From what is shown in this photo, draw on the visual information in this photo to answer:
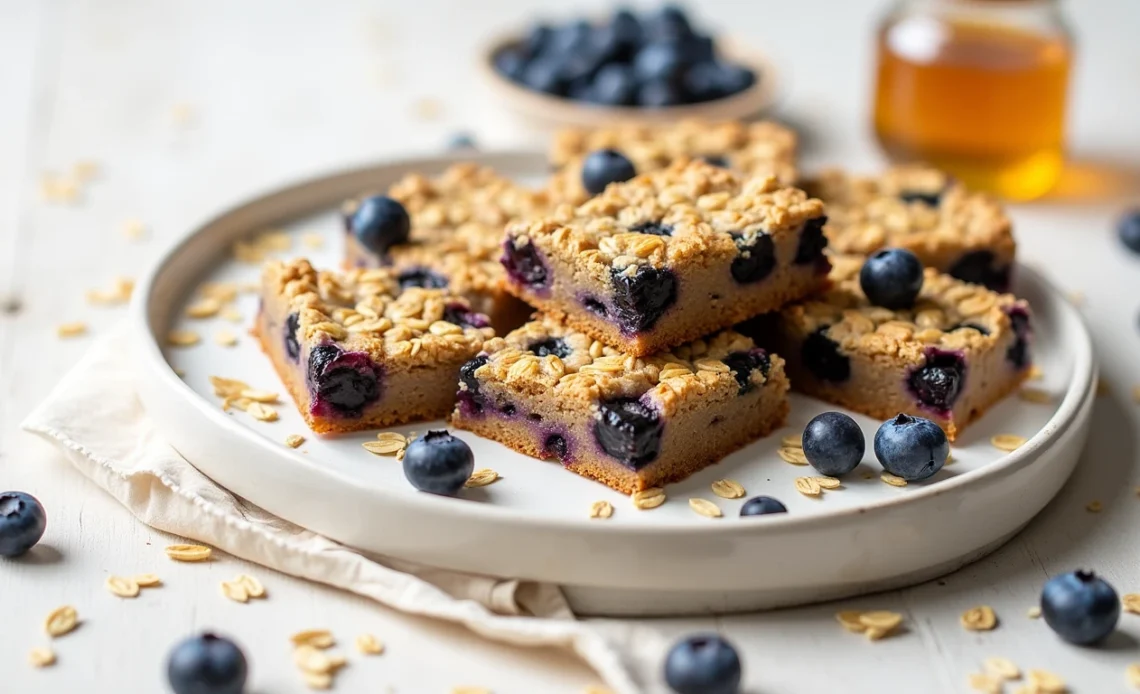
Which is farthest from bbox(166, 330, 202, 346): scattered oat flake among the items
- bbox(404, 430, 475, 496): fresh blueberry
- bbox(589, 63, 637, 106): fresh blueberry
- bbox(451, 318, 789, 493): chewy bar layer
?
bbox(589, 63, 637, 106): fresh blueberry

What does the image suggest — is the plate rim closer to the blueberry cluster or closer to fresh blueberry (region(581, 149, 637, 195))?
fresh blueberry (region(581, 149, 637, 195))

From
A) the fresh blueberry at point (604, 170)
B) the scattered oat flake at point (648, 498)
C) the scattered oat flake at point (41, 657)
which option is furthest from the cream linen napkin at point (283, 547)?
the fresh blueberry at point (604, 170)

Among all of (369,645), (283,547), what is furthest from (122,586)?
(369,645)

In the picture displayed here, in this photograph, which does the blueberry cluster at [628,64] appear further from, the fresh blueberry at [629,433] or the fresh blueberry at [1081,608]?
the fresh blueberry at [1081,608]

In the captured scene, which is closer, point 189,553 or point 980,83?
point 189,553

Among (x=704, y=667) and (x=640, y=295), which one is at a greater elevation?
(x=640, y=295)

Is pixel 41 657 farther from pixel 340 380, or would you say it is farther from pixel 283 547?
pixel 340 380

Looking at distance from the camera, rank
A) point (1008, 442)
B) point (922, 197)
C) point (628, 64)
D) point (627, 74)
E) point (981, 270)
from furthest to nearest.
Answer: point (628, 64), point (627, 74), point (922, 197), point (981, 270), point (1008, 442)

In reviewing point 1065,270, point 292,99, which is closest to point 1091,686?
point 1065,270
